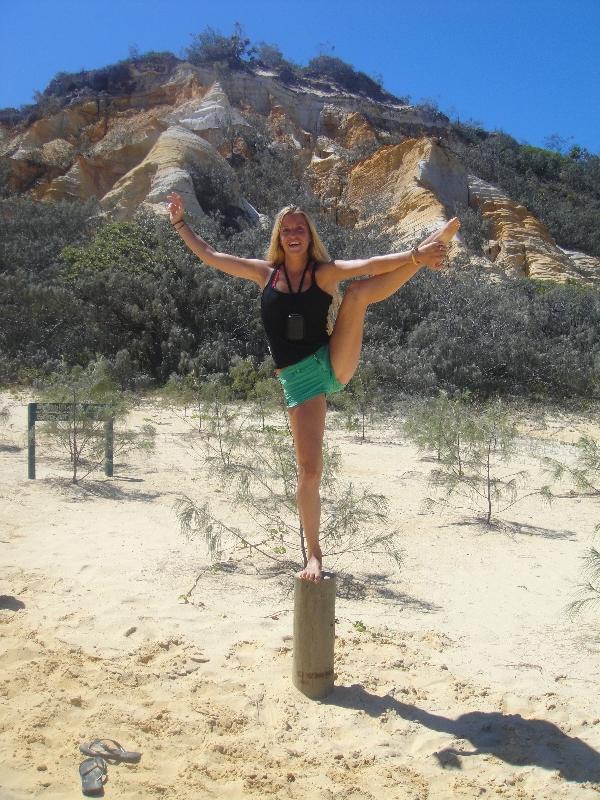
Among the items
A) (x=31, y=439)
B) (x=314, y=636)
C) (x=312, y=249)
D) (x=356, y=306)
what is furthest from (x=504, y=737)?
(x=31, y=439)

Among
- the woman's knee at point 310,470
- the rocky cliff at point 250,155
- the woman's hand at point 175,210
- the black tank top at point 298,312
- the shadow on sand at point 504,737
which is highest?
the rocky cliff at point 250,155

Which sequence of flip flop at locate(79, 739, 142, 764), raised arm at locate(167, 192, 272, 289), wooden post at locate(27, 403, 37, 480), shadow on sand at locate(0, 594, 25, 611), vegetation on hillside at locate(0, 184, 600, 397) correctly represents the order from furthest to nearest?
1. vegetation on hillside at locate(0, 184, 600, 397)
2. wooden post at locate(27, 403, 37, 480)
3. shadow on sand at locate(0, 594, 25, 611)
4. raised arm at locate(167, 192, 272, 289)
5. flip flop at locate(79, 739, 142, 764)

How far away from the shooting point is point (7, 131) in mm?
29984

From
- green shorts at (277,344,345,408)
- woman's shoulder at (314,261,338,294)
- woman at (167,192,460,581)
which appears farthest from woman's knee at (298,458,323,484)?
woman's shoulder at (314,261,338,294)

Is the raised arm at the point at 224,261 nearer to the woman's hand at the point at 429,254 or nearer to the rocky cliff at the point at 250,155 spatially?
the woman's hand at the point at 429,254

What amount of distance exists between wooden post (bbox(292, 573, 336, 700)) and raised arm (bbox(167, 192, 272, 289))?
131cm

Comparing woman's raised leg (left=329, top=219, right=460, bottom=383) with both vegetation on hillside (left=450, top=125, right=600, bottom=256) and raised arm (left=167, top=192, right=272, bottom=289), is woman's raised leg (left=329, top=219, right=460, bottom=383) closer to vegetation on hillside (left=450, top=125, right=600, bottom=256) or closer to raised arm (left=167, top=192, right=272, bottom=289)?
raised arm (left=167, top=192, right=272, bottom=289)

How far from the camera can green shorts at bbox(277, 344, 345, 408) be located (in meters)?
3.25

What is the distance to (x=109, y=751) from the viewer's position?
273cm

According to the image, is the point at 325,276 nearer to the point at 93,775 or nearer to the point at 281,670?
the point at 281,670

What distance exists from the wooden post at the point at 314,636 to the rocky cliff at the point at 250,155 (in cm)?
1870

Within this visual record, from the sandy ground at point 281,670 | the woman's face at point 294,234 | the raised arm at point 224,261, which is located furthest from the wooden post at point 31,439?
the woman's face at point 294,234

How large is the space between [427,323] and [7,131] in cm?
2195

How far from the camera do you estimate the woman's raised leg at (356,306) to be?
3.12m
